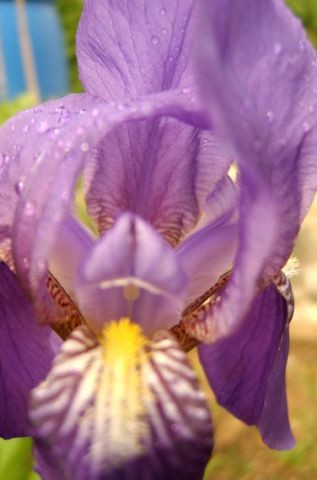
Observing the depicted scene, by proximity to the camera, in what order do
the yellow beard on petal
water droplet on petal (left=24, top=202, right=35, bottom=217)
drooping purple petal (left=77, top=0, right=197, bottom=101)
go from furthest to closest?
drooping purple petal (left=77, top=0, right=197, bottom=101), water droplet on petal (left=24, top=202, right=35, bottom=217), the yellow beard on petal

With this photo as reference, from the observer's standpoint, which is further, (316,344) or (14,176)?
(316,344)

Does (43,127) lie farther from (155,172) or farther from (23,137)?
(155,172)

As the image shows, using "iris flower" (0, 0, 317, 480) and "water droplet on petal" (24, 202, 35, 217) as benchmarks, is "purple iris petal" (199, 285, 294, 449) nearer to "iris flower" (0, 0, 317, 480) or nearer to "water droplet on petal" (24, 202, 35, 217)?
"iris flower" (0, 0, 317, 480)

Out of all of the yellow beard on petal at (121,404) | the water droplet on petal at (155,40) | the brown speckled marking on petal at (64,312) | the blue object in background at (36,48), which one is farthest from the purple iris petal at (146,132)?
the blue object in background at (36,48)

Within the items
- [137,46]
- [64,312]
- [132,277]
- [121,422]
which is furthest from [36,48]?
[121,422]

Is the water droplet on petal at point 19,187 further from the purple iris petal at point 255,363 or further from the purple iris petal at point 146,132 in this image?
the purple iris petal at point 255,363

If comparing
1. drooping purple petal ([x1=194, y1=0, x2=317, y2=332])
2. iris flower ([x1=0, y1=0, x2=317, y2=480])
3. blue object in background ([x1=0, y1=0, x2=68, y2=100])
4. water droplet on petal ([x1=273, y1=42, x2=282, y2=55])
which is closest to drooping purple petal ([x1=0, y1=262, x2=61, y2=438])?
iris flower ([x1=0, y1=0, x2=317, y2=480])

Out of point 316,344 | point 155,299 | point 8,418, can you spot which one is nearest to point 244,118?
point 155,299

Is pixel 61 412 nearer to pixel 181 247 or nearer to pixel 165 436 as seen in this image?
pixel 165 436
